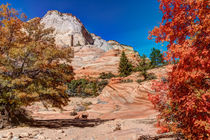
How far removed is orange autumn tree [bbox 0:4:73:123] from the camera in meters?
7.38

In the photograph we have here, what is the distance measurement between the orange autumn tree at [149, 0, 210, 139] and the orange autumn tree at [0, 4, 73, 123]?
5.70 m

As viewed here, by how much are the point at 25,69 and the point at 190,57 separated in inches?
311

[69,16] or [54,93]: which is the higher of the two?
[69,16]

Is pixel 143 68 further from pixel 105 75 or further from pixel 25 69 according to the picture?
pixel 25 69

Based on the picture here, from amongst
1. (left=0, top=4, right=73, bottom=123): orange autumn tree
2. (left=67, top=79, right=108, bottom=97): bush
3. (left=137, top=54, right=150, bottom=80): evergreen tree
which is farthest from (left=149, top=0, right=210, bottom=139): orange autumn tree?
(left=67, top=79, right=108, bottom=97): bush

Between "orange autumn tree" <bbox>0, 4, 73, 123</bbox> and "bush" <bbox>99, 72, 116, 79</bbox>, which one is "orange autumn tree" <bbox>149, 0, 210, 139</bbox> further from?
"bush" <bbox>99, 72, 116, 79</bbox>

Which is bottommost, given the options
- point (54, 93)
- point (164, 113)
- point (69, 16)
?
point (164, 113)

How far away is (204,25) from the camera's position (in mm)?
3414

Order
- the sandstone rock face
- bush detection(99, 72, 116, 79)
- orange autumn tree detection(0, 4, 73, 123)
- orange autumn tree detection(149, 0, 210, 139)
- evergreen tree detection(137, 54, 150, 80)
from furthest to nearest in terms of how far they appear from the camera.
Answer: the sandstone rock face < bush detection(99, 72, 116, 79) < evergreen tree detection(137, 54, 150, 80) < orange autumn tree detection(0, 4, 73, 123) < orange autumn tree detection(149, 0, 210, 139)

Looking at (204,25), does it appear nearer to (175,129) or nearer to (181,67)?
(181,67)

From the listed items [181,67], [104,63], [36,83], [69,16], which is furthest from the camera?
[69,16]

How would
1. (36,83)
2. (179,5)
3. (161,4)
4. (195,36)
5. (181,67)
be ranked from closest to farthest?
(195,36)
(181,67)
(179,5)
(161,4)
(36,83)

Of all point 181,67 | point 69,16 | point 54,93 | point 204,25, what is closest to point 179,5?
point 204,25

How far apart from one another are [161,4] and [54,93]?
21.4ft
